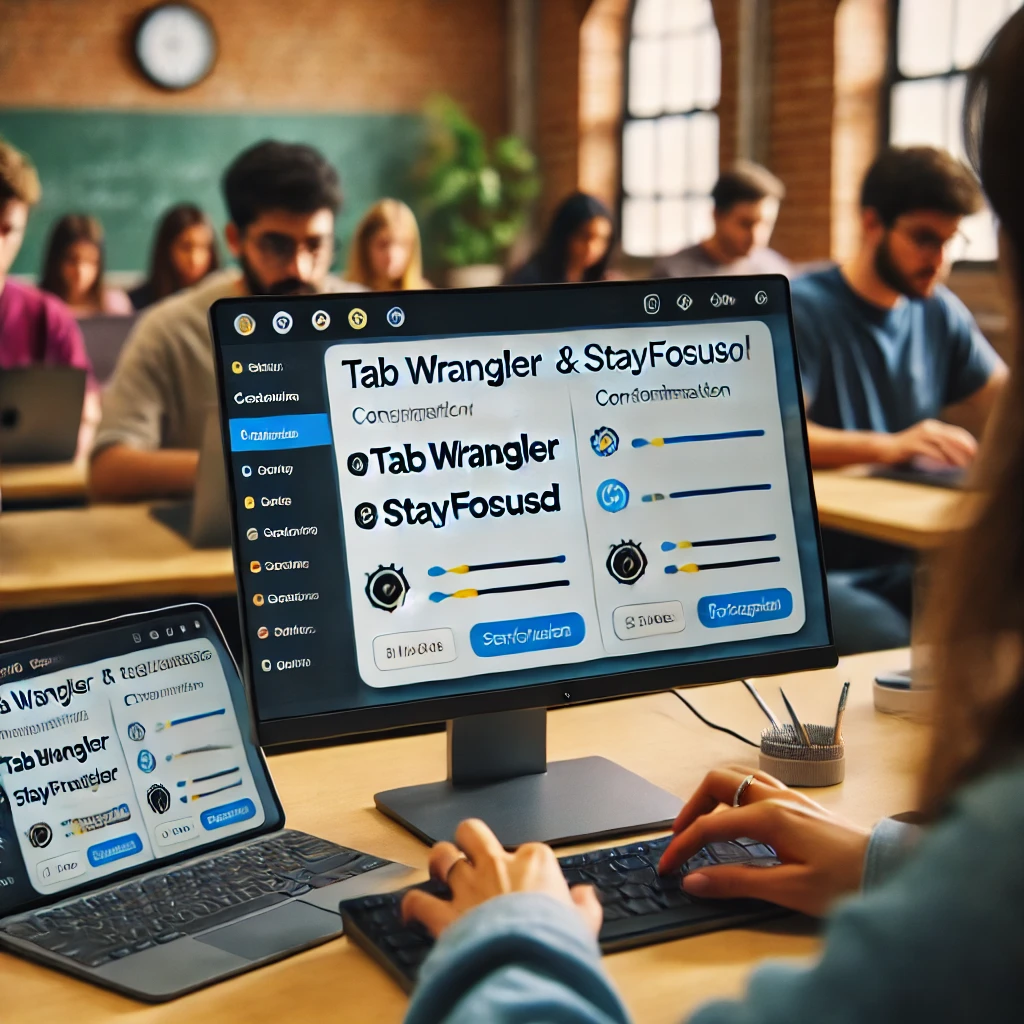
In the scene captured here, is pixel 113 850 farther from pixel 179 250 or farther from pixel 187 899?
pixel 179 250

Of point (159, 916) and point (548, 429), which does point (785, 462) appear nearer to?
point (548, 429)

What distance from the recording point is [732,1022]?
21.4 inches

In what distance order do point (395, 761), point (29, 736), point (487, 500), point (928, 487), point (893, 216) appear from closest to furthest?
point (29, 736) → point (487, 500) → point (395, 761) → point (928, 487) → point (893, 216)

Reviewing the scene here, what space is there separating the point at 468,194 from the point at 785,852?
7.10 meters

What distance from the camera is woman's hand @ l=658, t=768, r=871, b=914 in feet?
2.83

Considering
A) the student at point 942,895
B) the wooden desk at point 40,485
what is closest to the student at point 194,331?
the wooden desk at point 40,485

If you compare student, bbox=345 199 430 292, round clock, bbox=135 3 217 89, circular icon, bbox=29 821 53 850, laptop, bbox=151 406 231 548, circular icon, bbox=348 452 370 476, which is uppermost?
round clock, bbox=135 3 217 89

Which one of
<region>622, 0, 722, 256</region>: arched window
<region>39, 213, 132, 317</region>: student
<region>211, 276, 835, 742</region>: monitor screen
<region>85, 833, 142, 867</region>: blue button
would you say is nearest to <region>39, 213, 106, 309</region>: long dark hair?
<region>39, 213, 132, 317</region>: student

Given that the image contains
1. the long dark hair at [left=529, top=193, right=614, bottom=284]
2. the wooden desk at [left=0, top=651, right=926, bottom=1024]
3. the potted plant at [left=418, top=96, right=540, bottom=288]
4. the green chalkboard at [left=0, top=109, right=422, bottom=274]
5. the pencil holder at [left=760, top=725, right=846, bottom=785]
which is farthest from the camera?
the potted plant at [left=418, top=96, right=540, bottom=288]

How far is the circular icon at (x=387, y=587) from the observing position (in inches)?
37.8

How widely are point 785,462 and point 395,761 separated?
1.41 feet

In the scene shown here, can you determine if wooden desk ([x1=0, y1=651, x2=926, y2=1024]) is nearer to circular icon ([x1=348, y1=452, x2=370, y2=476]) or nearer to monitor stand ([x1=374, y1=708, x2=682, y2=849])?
monitor stand ([x1=374, y1=708, x2=682, y2=849])

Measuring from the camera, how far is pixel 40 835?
2.88ft

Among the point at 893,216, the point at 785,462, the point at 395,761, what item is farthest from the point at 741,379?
the point at 893,216
